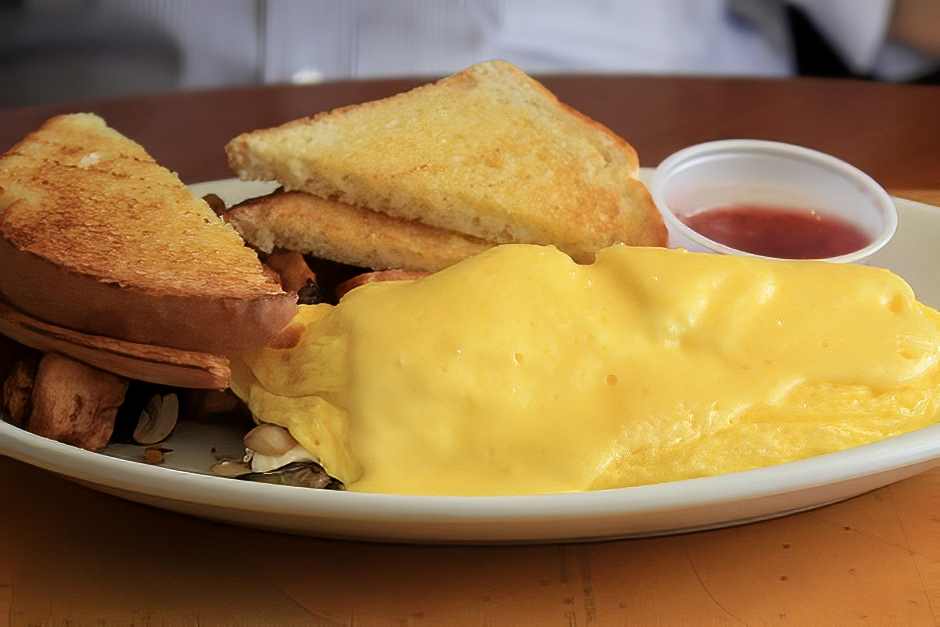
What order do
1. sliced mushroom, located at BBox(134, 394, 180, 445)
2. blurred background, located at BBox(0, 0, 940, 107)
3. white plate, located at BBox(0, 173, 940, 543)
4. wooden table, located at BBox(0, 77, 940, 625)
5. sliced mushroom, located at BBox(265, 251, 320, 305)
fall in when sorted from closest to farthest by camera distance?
white plate, located at BBox(0, 173, 940, 543) → wooden table, located at BBox(0, 77, 940, 625) → sliced mushroom, located at BBox(134, 394, 180, 445) → sliced mushroom, located at BBox(265, 251, 320, 305) → blurred background, located at BBox(0, 0, 940, 107)

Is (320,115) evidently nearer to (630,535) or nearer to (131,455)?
(131,455)

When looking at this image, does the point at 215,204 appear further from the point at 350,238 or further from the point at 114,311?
the point at 114,311

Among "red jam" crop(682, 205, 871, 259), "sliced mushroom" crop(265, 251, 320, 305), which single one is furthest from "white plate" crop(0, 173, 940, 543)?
"red jam" crop(682, 205, 871, 259)

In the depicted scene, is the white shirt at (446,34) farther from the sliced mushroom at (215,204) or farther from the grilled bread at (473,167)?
the sliced mushroom at (215,204)

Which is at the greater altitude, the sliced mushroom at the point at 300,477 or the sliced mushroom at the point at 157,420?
the sliced mushroom at the point at 300,477

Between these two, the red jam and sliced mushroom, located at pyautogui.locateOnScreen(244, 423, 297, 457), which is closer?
sliced mushroom, located at pyautogui.locateOnScreen(244, 423, 297, 457)

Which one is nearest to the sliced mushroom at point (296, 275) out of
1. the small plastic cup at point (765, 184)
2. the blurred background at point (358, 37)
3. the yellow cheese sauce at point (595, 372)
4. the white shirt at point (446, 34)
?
the yellow cheese sauce at point (595, 372)

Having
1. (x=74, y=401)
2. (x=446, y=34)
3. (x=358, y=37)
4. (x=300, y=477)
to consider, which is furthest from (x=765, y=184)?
(x=358, y=37)

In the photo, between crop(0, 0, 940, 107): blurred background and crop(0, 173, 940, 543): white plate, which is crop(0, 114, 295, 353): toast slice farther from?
crop(0, 0, 940, 107): blurred background
